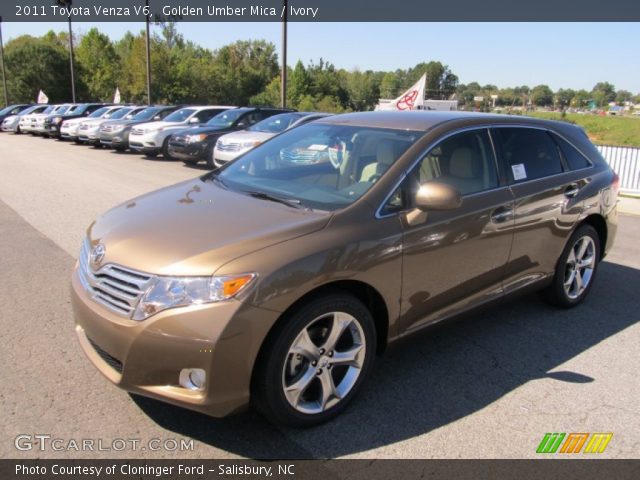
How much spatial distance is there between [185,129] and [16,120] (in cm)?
1755

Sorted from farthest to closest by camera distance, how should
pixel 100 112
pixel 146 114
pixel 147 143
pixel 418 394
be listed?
1. pixel 100 112
2. pixel 146 114
3. pixel 147 143
4. pixel 418 394

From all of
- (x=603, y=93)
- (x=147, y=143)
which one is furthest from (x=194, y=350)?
(x=603, y=93)

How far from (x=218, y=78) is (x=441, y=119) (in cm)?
7335

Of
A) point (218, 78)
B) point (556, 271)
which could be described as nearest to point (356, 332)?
point (556, 271)

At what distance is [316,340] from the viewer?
307 cm

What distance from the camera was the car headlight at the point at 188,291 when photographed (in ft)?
8.65

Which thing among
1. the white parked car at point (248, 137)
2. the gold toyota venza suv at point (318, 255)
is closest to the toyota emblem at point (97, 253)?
the gold toyota venza suv at point (318, 255)

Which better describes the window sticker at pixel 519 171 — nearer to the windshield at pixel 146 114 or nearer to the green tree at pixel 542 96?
the windshield at pixel 146 114

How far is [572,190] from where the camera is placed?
15.5 ft

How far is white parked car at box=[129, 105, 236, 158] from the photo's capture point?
16281 millimetres

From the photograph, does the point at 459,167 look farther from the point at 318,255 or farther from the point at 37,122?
the point at 37,122

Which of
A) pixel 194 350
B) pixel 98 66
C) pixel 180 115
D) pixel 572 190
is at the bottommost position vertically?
pixel 194 350

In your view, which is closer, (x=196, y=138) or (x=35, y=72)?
(x=196, y=138)

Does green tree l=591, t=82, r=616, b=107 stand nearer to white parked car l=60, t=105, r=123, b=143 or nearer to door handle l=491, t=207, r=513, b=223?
white parked car l=60, t=105, r=123, b=143
